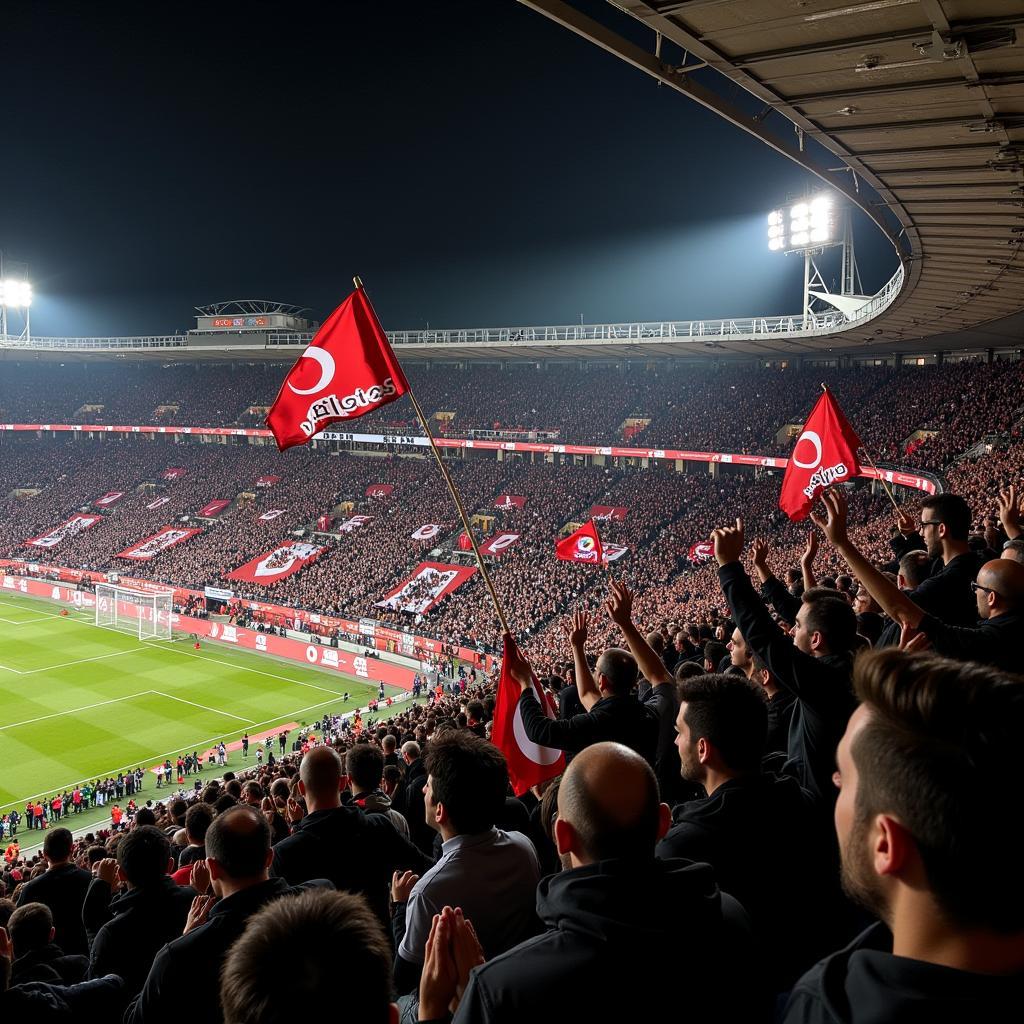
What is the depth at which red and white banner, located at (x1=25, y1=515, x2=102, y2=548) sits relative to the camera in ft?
172

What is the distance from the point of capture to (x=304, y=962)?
178 centimetres

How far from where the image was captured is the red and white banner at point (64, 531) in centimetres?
5234

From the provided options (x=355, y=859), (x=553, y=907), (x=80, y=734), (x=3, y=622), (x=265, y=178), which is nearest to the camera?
(x=553, y=907)

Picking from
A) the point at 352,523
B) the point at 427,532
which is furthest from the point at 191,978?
the point at 352,523

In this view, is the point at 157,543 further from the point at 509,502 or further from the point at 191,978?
the point at 191,978

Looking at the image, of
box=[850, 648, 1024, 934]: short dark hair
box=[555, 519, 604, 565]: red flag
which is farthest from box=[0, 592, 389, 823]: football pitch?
box=[850, 648, 1024, 934]: short dark hair

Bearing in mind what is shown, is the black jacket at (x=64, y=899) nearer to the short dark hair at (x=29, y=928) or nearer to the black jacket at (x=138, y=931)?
the short dark hair at (x=29, y=928)

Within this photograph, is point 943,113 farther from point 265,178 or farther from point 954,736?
point 265,178

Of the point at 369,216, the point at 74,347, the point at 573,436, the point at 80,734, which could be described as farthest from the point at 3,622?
the point at 369,216

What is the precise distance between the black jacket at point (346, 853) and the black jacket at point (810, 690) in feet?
7.12

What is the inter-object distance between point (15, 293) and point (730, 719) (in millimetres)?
75575

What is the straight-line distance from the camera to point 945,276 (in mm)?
18844

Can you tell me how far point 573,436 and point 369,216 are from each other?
24.0m

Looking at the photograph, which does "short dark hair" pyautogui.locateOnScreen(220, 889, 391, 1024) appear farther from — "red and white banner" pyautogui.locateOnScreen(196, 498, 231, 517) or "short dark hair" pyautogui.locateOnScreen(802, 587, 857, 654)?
"red and white banner" pyautogui.locateOnScreen(196, 498, 231, 517)
